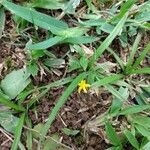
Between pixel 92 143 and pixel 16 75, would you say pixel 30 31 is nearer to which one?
pixel 16 75

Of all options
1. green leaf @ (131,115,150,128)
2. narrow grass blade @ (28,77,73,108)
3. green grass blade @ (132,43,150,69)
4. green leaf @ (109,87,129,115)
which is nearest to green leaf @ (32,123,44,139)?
narrow grass blade @ (28,77,73,108)

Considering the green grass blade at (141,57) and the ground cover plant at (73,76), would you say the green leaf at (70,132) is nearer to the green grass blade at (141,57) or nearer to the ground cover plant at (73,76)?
the ground cover plant at (73,76)

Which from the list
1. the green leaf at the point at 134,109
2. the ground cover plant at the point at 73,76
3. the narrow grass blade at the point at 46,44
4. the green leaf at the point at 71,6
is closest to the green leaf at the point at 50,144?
the ground cover plant at the point at 73,76

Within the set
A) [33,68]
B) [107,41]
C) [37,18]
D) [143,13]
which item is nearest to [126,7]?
[143,13]

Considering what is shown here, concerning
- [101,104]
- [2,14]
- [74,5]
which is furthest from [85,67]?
[2,14]

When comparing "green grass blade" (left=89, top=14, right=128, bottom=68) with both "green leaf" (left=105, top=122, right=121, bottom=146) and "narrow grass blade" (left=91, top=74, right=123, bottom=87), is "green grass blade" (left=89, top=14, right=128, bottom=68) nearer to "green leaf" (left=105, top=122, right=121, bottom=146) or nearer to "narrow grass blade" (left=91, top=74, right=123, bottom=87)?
"narrow grass blade" (left=91, top=74, right=123, bottom=87)

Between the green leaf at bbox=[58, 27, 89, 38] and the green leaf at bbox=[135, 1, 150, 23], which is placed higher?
the green leaf at bbox=[58, 27, 89, 38]
